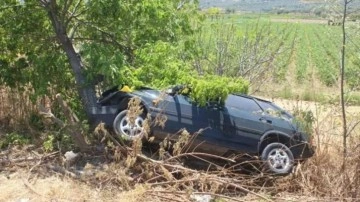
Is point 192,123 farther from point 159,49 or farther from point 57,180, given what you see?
point 57,180

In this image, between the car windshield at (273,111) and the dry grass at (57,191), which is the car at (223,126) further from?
the dry grass at (57,191)

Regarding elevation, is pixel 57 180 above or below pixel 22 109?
below

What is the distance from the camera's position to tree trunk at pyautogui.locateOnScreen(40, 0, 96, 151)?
32.1 feet

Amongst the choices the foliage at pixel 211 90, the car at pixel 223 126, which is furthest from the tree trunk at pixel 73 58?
the foliage at pixel 211 90

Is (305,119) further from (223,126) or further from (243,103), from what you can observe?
(223,126)

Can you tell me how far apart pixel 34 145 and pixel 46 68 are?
1.68 metres

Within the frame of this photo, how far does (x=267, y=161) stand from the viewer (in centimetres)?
849

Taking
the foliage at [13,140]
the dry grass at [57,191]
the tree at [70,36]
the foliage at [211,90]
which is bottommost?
the dry grass at [57,191]

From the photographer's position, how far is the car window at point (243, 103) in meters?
8.86

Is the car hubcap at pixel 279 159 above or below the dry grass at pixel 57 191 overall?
above

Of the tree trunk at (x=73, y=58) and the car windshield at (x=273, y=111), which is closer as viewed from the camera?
the car windshield at (x=273, y=111)

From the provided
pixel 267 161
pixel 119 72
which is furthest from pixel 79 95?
pixel 267 161

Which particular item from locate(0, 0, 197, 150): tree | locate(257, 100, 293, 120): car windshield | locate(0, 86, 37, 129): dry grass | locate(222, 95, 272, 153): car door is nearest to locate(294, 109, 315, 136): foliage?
locate(257, 100, 293, 120): car windshield

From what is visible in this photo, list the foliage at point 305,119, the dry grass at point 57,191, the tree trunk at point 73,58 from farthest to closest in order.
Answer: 1. the tree trunk at point 73,58
2. the foliage at point 305,119
3. the dry grass at point 57,191
